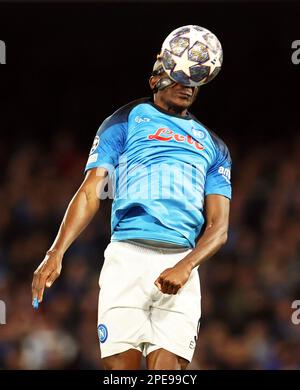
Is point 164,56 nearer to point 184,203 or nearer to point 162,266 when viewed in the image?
point 184,203

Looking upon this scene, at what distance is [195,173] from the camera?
18.1 feet

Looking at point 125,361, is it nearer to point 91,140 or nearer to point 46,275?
point 46,275

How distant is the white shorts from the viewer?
5.25m

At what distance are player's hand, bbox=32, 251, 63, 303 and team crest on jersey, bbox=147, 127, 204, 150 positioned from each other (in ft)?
3.23

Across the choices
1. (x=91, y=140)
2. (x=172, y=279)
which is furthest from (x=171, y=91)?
(x=91, y=140)

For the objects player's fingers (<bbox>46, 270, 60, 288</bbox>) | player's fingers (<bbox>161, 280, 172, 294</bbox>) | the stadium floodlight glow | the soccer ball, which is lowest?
the stadium floodlight glow

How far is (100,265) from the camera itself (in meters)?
10.6

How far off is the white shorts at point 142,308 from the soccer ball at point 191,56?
1046 mm

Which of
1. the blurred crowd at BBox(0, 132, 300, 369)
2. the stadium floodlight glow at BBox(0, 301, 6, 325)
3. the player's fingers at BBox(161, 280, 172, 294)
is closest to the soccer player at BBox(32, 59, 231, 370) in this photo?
the player's fingers at BBox(161, 280, 172, 294)

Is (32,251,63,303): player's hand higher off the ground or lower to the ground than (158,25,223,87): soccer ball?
lower

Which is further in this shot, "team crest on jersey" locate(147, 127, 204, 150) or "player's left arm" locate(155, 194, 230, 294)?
"team crest on jersey" locate(147, 127, 204, 150)

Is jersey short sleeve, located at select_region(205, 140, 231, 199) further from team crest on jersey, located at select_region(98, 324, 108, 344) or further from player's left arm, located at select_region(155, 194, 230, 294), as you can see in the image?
team crest on jersey, located at select_region(98, 324, 108, 344)

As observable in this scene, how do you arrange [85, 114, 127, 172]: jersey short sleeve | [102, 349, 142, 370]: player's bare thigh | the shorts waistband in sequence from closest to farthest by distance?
[102, 349, 142, 370]: player's bare thigh → the shorts waistband → [85, 114, 127, 172]: jersey short sleeve

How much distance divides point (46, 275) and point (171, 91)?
1.43 meters
